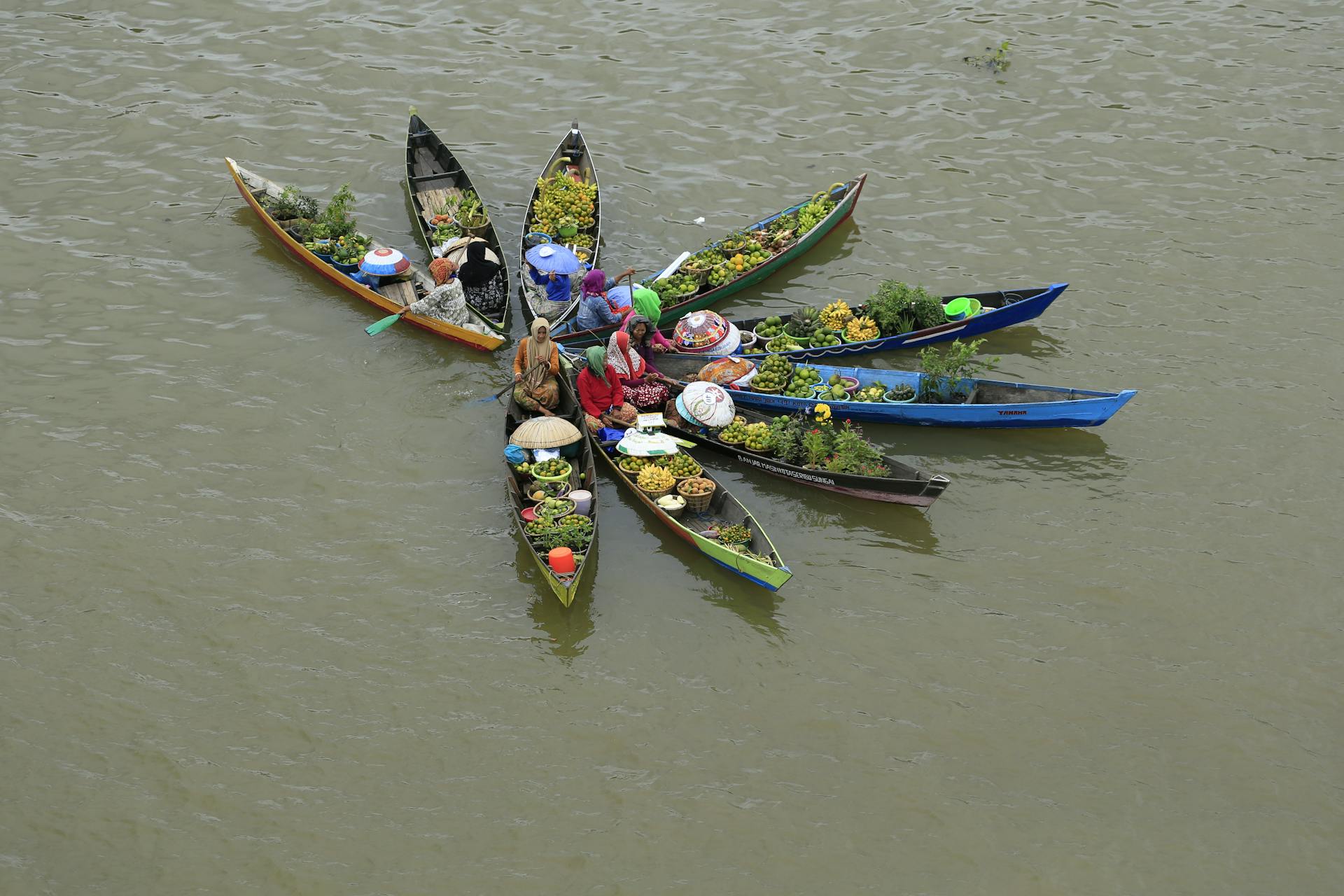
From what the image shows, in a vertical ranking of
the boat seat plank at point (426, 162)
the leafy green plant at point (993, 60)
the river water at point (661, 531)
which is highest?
the leafy green plant at point (993, 60)

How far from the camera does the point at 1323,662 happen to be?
1062 centimetres

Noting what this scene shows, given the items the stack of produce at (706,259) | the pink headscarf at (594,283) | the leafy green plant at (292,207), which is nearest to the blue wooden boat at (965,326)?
the stack of produce at (706,259)

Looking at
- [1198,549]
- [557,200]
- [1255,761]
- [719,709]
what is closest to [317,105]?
[557,200]

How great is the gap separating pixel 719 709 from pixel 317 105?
14.0m

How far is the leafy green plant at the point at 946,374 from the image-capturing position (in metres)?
13.0

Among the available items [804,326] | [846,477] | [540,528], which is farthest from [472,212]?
[846,477]

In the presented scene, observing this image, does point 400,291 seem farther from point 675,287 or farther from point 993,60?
point 993,60

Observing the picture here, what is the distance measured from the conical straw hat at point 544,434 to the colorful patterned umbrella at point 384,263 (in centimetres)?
380

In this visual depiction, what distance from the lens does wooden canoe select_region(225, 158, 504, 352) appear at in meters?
14.0

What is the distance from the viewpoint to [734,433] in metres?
12.5

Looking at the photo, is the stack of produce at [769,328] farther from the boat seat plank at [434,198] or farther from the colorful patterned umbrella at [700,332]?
the boat seat plank at [434,198]

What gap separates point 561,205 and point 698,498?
20.6ft

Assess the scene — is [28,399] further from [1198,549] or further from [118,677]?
[1198,549]

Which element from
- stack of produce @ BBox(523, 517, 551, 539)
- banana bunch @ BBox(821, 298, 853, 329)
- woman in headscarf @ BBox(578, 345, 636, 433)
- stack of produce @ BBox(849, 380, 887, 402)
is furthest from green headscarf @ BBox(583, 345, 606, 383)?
banana bunch @ BBox(821, 298, 853, 329)
